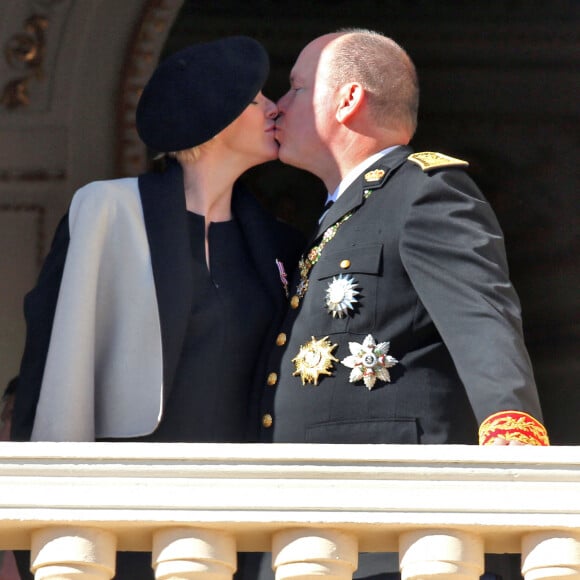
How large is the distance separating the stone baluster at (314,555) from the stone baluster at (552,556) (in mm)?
238

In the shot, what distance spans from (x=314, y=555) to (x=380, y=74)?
1.25 meters

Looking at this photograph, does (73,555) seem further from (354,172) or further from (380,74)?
(380,74)

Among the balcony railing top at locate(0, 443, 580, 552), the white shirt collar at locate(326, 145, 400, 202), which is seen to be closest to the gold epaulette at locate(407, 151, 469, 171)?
the white shirt collar at locate(326, 145, 400, 202)

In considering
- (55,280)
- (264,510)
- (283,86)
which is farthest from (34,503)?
(283,86)

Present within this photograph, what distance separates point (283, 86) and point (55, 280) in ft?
5.44

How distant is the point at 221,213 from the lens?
3855 mm

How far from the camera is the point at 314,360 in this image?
351 centimetres

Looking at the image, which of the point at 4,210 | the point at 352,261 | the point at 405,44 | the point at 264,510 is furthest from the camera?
the point at 405,44

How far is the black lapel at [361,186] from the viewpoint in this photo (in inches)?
146

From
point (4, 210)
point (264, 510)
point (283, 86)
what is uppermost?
point (283, 86)

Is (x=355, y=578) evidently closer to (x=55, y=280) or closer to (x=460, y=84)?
(x=55, y=280)

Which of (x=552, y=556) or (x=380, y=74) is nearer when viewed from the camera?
(x=552, y=556)

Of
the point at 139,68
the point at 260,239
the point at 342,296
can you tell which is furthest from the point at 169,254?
the point at 139,68

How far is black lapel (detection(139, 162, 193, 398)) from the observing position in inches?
142
